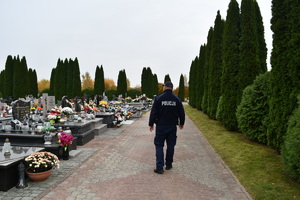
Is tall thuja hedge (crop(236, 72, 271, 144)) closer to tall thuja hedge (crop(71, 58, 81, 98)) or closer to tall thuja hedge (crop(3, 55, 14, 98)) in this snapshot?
tall thuja hedge (crop(71, 58, 81, 98))

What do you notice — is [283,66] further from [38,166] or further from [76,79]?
[76,79]

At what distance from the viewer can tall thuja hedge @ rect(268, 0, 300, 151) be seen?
591 centimetres

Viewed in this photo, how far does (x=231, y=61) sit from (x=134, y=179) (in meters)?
9.38

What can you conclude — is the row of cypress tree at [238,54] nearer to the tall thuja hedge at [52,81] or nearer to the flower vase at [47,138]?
the flower vase at [47,138]

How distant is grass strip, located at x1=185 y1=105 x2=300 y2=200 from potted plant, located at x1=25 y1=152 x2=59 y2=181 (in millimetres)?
4185

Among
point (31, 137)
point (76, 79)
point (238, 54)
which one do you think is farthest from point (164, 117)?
point (76, 79)

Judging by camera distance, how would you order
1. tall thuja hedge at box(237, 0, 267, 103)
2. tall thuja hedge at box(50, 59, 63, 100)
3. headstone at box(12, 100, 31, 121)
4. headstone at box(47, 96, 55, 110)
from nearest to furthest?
headstone at box(12, 100, 31, 121) → tall thuja hedge at box(237, 0, 267, 103) → headstone at box(47, 96, 55, 110) → tall thuja hedge at box(50, 59, 63, 100)

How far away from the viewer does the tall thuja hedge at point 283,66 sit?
5906mm

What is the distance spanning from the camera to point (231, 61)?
12.1m

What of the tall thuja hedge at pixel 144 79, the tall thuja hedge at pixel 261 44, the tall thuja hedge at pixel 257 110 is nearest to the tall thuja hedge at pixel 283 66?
the tall thuja hedge at pixel 257 110

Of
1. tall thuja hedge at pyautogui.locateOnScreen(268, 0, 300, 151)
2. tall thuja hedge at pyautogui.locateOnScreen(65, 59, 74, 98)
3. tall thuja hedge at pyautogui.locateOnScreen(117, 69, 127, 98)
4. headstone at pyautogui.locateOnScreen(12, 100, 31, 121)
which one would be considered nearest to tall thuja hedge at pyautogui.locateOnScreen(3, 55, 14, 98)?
tall thuja hedge at pyautogui.locateOnScreen(65, 59, 74, 98)

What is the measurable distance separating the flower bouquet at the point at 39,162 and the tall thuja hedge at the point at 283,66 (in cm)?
602

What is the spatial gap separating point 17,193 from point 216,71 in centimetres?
1515

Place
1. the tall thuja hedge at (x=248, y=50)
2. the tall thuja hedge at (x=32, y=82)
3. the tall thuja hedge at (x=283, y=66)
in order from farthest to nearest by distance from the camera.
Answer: the tall thuja hedge at (x=32, y=82) → the tall thuja hedge at (x=248, y=50) → the tall thuja hedge at (x=283, y=66)
